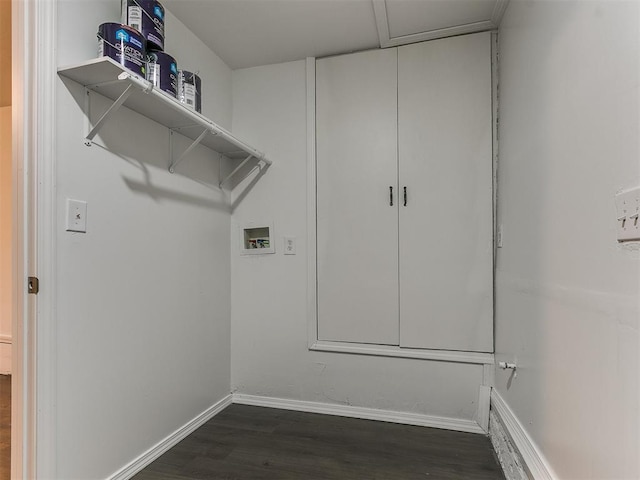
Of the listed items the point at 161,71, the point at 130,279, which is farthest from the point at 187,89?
the point at 130,279

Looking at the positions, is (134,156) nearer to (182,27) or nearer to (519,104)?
(182,27)

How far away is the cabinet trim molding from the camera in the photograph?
2070 millimetres

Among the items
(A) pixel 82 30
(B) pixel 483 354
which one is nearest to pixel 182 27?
(A) pixel 82 30

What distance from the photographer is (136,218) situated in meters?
1.71

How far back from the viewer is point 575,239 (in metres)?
1.06

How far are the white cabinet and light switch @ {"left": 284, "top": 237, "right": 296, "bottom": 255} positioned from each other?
0.18 meters

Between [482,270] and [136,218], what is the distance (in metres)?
1.93

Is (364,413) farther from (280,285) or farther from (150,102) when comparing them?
(150,102)

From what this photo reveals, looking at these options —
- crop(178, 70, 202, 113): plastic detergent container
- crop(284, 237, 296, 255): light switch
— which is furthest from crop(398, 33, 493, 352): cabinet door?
crop(178, 70, 202, 113): plastic detergent container

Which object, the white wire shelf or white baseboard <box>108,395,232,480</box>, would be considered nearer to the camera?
the white wire shelf

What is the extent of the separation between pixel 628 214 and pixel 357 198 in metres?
1.60

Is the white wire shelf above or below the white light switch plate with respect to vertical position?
above

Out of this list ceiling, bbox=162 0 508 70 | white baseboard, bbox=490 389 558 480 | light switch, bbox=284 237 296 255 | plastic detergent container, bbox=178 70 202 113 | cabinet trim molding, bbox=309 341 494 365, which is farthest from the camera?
light switch, bbox=284 237 296 255

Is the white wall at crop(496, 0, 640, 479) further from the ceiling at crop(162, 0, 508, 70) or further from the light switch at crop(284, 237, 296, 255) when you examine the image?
the light switch at crop(284, 237, 296, 255)
